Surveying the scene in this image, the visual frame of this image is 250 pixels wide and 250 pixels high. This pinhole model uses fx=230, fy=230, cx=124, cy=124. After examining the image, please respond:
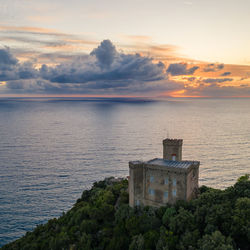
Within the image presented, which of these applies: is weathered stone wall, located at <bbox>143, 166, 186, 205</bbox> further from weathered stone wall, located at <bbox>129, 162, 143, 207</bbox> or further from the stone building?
weathered stone wall, located at <bbox>129, 162, 143, 207</bbox>

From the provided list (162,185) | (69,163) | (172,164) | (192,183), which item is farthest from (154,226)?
(69,163)

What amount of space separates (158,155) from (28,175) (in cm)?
5312

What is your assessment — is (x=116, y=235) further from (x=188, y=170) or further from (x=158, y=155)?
(x=158, y=155)

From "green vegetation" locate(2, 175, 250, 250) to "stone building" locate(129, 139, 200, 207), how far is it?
167 centimetres

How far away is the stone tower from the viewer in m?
47.2

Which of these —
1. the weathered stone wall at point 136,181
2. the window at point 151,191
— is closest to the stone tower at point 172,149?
the weathered stone wall at point 136,181

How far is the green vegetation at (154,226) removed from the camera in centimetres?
3234

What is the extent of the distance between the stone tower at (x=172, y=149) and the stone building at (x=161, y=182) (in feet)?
6.76

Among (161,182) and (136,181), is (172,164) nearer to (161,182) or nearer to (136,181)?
(161,182)

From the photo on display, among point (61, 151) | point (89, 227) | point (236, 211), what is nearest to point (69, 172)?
point (61, 151)

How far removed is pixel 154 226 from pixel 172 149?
16.0m

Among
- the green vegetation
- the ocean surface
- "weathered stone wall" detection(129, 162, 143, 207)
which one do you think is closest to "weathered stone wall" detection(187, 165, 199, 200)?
the green vegetation

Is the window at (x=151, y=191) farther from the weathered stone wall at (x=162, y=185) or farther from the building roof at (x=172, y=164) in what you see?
the building roof at (x=172, y=164)

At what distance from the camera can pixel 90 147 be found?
377 feet
